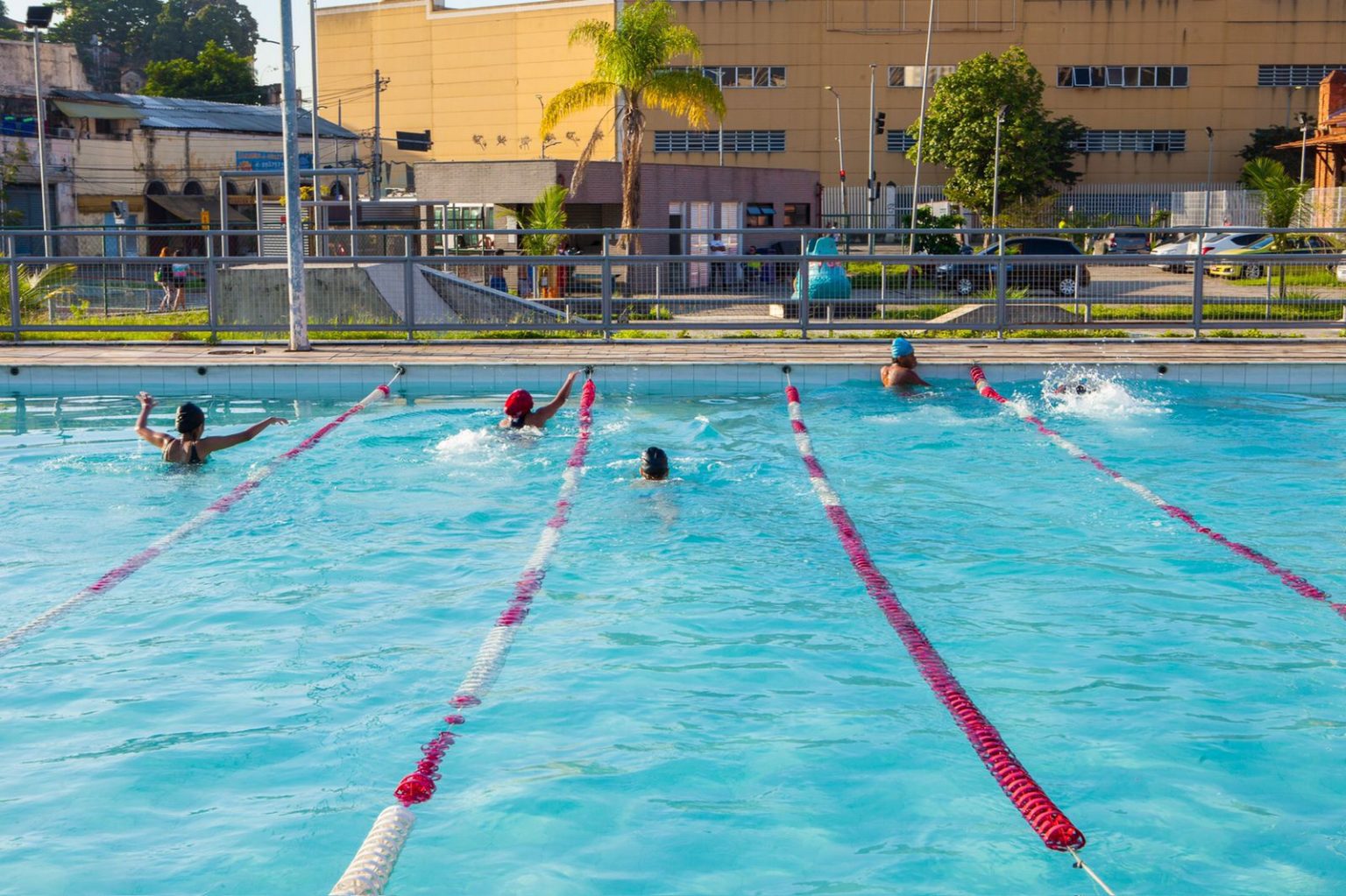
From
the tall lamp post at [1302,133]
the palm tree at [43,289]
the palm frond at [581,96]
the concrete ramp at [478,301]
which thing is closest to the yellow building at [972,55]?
the tall lamp post at [1302,133]

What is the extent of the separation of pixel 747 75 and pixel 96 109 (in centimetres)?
2879

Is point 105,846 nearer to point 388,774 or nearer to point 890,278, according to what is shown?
point 388,774

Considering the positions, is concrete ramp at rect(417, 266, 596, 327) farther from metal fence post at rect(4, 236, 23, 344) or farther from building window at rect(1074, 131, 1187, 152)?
building window at rect(1074, 131, 1187, 152)

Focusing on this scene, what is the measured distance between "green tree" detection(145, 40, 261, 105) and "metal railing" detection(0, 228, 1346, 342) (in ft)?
206

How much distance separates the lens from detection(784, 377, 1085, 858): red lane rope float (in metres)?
5.04

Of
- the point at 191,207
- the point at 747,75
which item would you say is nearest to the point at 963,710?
the point at 191,207

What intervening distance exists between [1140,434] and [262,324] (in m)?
11.0

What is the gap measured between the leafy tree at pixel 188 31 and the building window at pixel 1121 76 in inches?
2351

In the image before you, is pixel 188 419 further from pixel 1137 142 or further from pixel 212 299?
pixel 1137 142

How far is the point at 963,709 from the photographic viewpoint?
6.22 metres

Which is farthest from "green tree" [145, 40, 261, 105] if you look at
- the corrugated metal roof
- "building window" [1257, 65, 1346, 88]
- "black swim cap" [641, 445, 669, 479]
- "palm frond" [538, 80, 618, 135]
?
"black swim cap" [641, 445, 669, 479]

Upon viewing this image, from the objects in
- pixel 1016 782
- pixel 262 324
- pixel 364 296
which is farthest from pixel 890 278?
pixel 1016 782

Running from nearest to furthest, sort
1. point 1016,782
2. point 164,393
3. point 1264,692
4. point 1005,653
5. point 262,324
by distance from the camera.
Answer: point 1016,782, point 1264,692, point 1005,653, point 164,393, point 262,324

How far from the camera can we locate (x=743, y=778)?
5613 millimetres
